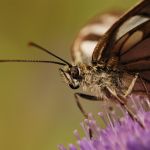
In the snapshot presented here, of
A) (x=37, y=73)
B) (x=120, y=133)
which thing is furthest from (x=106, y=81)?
(x=37, y=73)

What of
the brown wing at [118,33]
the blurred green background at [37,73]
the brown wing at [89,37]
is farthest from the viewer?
the blurred green background at [37,73]

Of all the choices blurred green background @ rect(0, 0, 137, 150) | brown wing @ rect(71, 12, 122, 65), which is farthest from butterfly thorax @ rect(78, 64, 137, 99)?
blurred green background @ rect(0, 0, 137, 150)

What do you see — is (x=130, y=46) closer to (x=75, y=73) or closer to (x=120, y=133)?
(x=75, y=73)

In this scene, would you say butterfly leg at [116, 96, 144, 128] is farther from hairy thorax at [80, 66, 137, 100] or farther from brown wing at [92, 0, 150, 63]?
brown wing at [92, 0, 150, 63]

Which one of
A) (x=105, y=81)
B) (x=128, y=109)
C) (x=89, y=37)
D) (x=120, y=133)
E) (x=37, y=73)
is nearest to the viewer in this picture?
(x=120, y=133)

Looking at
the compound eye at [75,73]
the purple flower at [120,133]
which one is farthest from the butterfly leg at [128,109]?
the compound eye at [75,73]

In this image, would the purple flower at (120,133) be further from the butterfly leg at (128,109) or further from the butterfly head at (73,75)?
the butterfly head at (73,75)

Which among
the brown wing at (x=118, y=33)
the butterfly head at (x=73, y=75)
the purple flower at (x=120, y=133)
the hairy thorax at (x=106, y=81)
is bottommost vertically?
the purple flower at (x=120, y=133)
